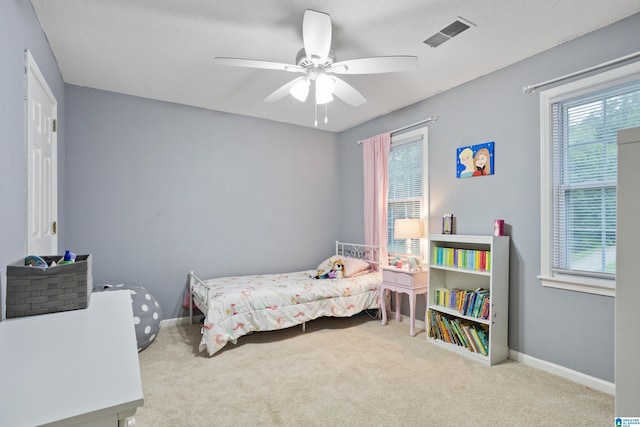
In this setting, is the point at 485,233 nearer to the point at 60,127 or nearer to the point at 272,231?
the point at 272,231

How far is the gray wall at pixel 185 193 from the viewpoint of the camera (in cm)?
351

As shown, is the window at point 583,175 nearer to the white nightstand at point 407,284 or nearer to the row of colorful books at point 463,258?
the row of colorful books at point 463,258

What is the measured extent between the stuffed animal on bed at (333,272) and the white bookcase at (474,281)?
112 centimetres

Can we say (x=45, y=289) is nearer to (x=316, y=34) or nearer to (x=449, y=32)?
(x=316, y=34)

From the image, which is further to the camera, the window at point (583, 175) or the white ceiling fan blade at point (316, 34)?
the window at point (583, 175)

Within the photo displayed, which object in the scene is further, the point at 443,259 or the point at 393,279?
the point at 393,279

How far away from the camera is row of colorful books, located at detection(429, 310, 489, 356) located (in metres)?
2.88

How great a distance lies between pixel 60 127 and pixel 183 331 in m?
2.35

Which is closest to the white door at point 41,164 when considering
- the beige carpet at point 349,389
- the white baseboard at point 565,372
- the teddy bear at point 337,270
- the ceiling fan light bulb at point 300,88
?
the beige carpet at point 349,389

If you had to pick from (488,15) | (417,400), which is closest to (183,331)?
(417,400)

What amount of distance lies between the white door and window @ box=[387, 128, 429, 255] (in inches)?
134

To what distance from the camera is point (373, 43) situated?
257 cm

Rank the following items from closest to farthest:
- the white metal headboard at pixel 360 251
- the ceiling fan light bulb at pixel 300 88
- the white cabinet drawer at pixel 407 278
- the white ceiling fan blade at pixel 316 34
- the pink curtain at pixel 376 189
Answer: the white ceiling fan blade at pixel 316 34 → the ceiling fan light bulb at pixel 300 88 → the white cabinet drawer at pixel 407 278 → the pink curtain at pixel 376 189 → the white metal headboard at pixel 360 251

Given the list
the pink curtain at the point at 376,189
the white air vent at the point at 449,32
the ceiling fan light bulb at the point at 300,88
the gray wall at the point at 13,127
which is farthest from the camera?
the pink curtain at the point at 376,189
